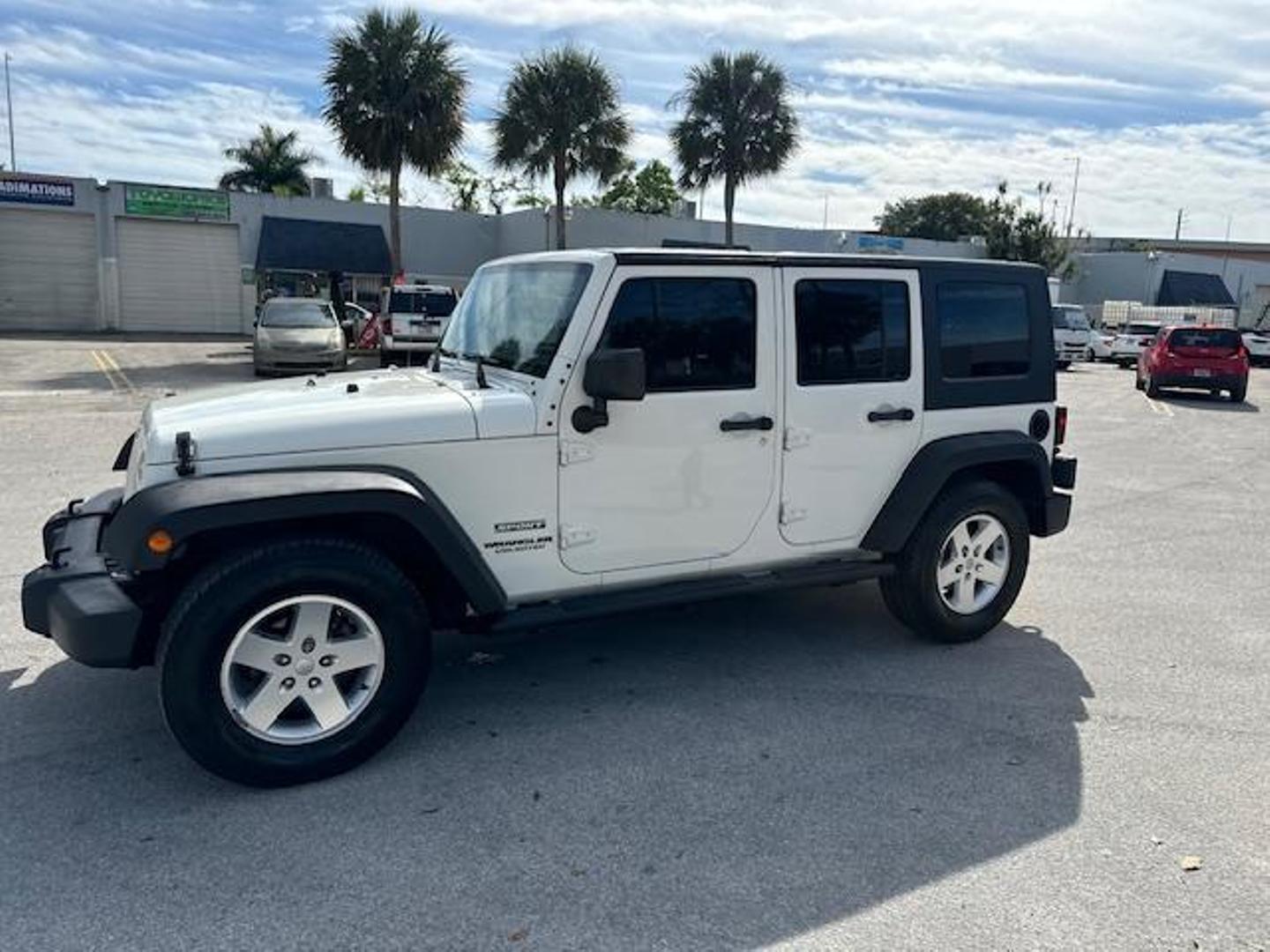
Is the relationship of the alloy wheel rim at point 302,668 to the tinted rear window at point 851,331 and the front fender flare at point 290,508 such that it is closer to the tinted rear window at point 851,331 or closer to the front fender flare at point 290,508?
the front fender flare at point 290,508

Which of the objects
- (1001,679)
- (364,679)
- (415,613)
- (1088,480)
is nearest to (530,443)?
(415,613)

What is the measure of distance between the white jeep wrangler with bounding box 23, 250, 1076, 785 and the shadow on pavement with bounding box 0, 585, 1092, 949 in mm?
338

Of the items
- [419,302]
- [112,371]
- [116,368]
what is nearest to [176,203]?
[116,368]

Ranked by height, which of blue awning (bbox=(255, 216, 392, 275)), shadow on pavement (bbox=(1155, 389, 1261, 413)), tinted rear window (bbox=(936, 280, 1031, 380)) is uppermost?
blue awning (bbox=(255, 216, 392, 275))

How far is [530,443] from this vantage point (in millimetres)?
3787

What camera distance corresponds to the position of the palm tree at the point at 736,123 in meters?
29.3

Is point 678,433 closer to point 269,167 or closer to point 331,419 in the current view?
point 331,419

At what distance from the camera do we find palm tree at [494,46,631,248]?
87.7 feet

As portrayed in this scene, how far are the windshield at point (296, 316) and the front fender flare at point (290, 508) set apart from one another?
17.0 m

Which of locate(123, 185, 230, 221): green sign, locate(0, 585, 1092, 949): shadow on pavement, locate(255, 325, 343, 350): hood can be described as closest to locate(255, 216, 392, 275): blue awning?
locate(123, 185, 230, 221): green sign

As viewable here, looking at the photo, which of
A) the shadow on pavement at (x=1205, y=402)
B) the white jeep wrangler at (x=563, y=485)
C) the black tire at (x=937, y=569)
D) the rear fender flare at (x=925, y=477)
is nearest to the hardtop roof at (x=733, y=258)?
the white jeep wrangler at (x=563, y=485)

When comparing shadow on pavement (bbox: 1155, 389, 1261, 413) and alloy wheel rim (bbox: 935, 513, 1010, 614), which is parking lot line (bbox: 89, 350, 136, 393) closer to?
alloy wheel rim (bbox: 935, 513, 1010, 614)

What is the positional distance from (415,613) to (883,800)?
179cm

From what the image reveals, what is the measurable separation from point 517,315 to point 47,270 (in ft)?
A: 107
